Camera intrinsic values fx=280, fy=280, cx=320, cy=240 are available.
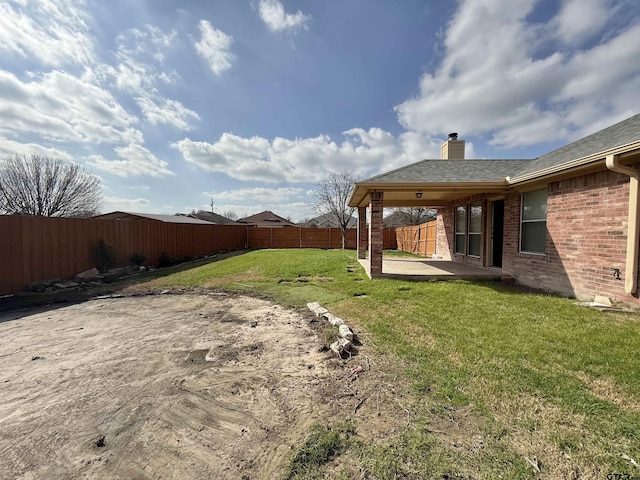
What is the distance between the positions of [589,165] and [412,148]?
1315cm

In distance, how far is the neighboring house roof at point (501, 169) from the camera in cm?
507

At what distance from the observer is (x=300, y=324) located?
472cm

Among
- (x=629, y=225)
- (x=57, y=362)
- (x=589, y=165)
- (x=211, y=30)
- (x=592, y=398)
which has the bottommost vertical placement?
(x=57, y=362)

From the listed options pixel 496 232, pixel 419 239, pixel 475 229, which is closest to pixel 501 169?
pixel 496 232

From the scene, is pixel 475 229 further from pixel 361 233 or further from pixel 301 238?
pixel 301 238

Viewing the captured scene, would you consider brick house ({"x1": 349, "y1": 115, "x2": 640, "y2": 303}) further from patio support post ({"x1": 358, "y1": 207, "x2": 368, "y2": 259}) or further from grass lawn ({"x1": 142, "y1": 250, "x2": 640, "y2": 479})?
patio support post ({"x1": 358, "y1": 207, "x2": 368, "y2": 259})

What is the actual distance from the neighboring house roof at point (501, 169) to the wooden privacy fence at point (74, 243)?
30.8 ft

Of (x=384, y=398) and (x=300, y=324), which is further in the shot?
(x=300, y=324)

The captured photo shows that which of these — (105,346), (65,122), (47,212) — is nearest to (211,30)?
(105,346)

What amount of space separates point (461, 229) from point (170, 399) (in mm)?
10623

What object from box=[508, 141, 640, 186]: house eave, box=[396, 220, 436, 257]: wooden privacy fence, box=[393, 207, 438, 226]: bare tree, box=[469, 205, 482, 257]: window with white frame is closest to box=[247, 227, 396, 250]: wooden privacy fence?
box=[396, 220, 436, 257]: wooden privacy fence

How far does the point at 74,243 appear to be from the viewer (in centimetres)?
930

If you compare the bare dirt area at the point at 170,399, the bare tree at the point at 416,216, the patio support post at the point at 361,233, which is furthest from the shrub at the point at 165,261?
the bare tree at the point at 416,216

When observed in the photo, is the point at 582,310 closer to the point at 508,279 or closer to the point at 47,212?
the point at 508,279
